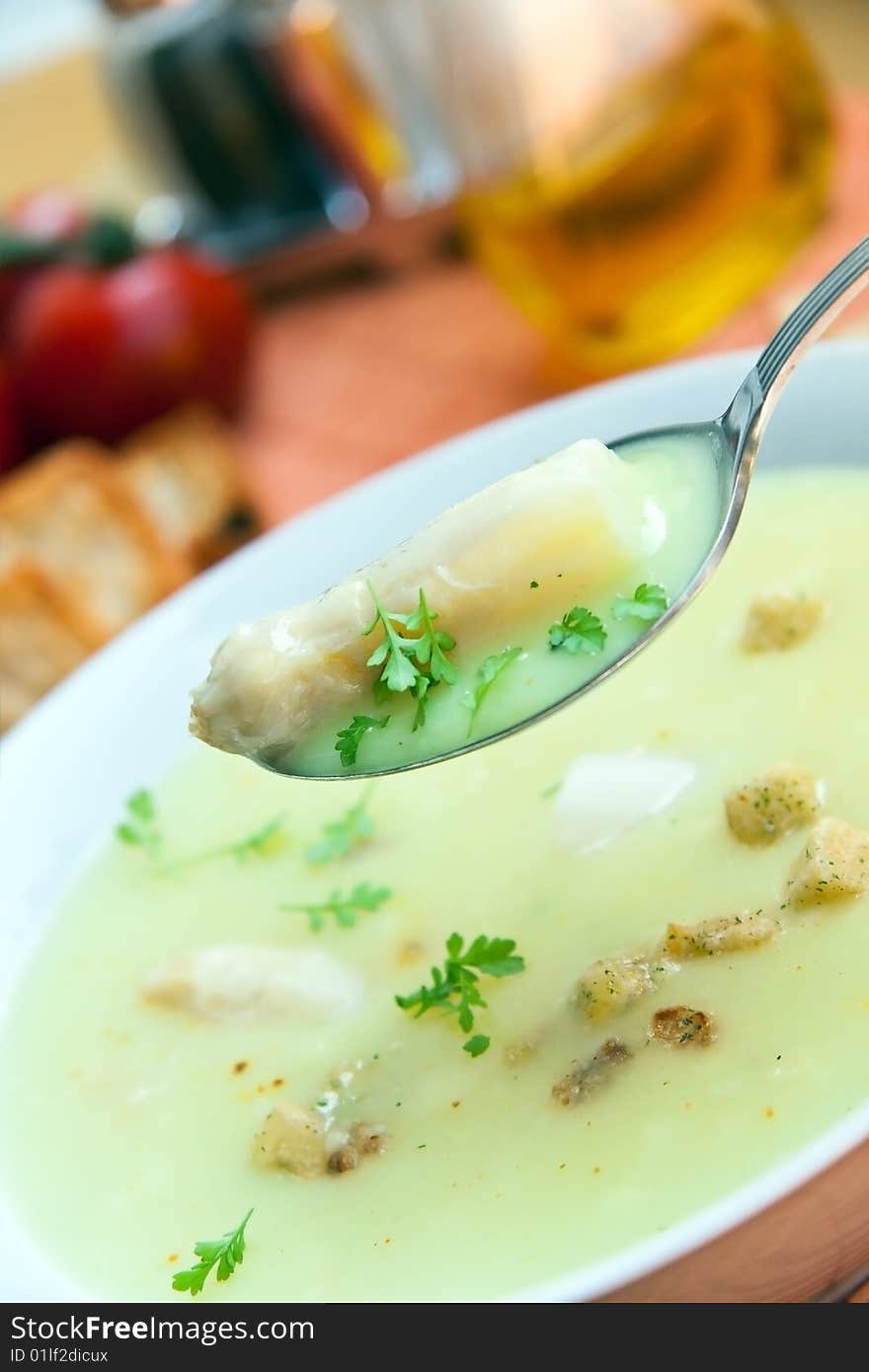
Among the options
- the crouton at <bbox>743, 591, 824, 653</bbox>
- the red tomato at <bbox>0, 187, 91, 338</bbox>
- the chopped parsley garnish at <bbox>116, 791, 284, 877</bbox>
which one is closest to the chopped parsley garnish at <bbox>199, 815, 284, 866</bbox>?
the chopped parsley garnish at <bbox>116, 791, 284, 877</bbox>

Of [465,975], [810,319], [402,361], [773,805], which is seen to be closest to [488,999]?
[465,975]

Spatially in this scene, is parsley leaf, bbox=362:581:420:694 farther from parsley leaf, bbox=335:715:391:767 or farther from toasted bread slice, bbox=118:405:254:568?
toasted bread slice, bbox=118:405:254:568

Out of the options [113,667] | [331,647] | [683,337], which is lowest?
[683,337]

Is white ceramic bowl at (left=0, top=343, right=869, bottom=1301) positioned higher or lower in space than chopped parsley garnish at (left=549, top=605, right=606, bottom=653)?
lower

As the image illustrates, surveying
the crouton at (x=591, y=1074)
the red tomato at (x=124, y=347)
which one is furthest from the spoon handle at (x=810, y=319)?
the red tomato at (x=124, y=347)

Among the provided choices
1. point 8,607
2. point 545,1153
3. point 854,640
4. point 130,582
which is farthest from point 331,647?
point 130,582

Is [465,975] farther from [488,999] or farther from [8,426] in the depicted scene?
[8,426]

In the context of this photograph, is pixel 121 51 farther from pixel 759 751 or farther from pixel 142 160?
pixel 759 751
